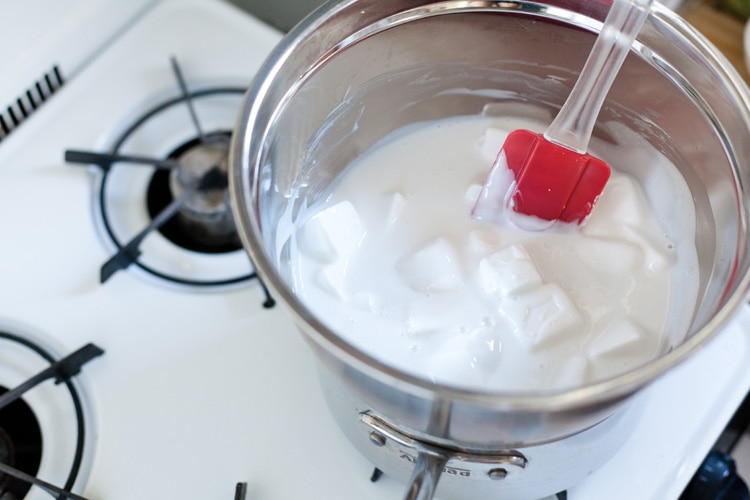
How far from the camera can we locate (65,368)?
2.24 feet

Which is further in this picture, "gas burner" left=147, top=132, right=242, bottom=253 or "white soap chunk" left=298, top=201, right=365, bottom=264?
"gas burner" left=147, top=132, right=242, bottom=253

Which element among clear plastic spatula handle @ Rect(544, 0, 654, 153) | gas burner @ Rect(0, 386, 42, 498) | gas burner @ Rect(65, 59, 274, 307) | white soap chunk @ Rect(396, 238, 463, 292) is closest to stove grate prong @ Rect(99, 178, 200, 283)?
gas burner @ Rect(65, 59, 274, 307)

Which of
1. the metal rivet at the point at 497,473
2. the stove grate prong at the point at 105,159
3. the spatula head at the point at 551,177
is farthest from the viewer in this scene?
the stove grate prong at the point at 105,159

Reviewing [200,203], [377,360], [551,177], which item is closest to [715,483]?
[551,177]

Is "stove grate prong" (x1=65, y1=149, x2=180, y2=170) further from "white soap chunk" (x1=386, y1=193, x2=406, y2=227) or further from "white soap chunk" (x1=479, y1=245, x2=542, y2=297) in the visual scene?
"white soap chunk" (x1=479, y1=245, x2=542, y2=297)

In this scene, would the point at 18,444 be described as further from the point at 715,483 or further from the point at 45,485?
the point at 715,483

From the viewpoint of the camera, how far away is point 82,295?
0.73 meters

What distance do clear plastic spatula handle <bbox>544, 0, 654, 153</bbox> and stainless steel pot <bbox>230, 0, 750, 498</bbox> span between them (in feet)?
0.14

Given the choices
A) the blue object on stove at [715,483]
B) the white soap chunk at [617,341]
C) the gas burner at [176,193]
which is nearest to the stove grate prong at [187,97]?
the gas burner at [176,193]

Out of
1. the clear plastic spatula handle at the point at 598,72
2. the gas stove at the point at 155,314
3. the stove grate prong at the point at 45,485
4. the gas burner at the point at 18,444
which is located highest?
the clear plastic spatula handle at the point at 598,72

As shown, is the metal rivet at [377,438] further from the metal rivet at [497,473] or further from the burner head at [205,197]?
the burner head at [205,197]

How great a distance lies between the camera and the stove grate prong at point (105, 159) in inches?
30.8

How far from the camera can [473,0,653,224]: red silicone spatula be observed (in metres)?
0.63

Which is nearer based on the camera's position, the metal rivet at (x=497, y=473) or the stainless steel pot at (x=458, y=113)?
the stainless steel pot at (x=458, y=113)
